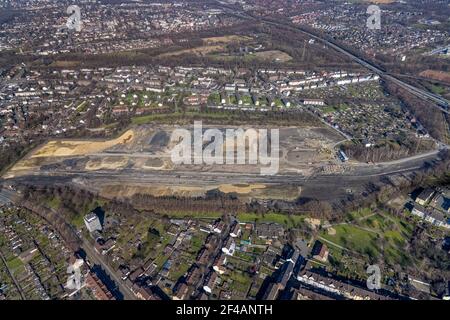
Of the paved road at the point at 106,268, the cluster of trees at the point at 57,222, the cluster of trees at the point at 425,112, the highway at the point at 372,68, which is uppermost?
the highway at the point at 372,68

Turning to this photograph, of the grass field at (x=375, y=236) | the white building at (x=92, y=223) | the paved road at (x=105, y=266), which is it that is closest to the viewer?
the paved road at (x=105, y=266)

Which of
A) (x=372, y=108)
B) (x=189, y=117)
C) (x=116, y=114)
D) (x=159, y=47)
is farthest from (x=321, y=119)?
(x=159, y=47)

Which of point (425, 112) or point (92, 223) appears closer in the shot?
point (92, 223)

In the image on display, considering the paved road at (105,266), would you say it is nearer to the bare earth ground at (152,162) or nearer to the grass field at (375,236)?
the bare earth ground at (152,162)

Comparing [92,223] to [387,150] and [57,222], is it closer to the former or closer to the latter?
[57,222]

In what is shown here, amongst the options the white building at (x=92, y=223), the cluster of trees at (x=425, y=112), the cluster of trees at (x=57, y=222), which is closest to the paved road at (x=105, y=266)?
the cluster of trees at (x=57, y=222)

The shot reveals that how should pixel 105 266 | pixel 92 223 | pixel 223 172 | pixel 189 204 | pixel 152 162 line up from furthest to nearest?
pixel 152 162 → pixel 223 172 → pixel 189 204 → pixel 92 223 → pixel 105 266

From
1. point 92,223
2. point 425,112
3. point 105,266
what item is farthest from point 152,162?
point 425,112

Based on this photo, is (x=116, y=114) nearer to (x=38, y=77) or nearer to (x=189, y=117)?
(x=189, y=117)
